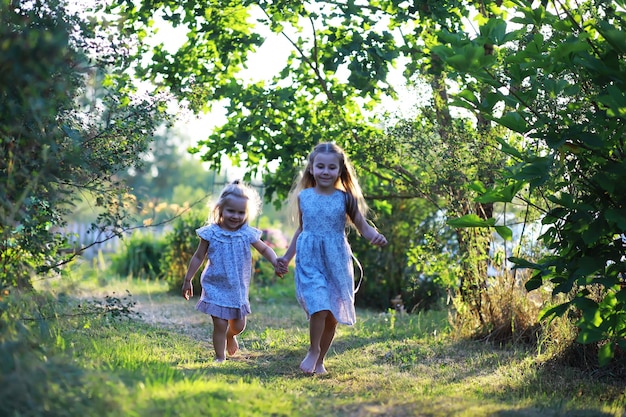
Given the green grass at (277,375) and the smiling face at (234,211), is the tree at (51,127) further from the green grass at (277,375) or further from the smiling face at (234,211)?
the smiling face at (234,211)

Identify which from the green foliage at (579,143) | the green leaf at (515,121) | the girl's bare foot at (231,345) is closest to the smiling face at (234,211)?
the girl's bare foot at (231,345)

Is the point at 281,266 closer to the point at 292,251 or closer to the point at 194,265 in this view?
the point at 292,251

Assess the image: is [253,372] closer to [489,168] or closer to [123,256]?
[489,168]

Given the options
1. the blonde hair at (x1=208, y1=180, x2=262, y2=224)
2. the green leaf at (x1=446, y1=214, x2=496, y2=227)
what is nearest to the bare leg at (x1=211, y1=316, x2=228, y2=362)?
the blonde hair at (x1=208, y1=180, x2=262, y2=224)

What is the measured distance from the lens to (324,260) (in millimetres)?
5559

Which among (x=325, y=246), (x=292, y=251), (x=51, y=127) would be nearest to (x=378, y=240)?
(x=325, y=246)

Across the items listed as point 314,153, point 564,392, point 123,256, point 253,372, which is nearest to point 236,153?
point 314,153

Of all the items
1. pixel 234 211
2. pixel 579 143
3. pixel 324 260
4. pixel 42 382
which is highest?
pixel 579 143

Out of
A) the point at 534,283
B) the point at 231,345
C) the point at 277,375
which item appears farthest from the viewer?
the point at 231,345

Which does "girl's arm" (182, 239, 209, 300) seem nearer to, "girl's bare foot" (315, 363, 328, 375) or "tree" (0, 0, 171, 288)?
"tree" (0, 0, 171, 288)

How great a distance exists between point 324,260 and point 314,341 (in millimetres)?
563

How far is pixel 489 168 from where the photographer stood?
6.21m

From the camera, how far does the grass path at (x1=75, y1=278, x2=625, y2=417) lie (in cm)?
371

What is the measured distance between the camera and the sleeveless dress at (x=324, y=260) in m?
5.41
